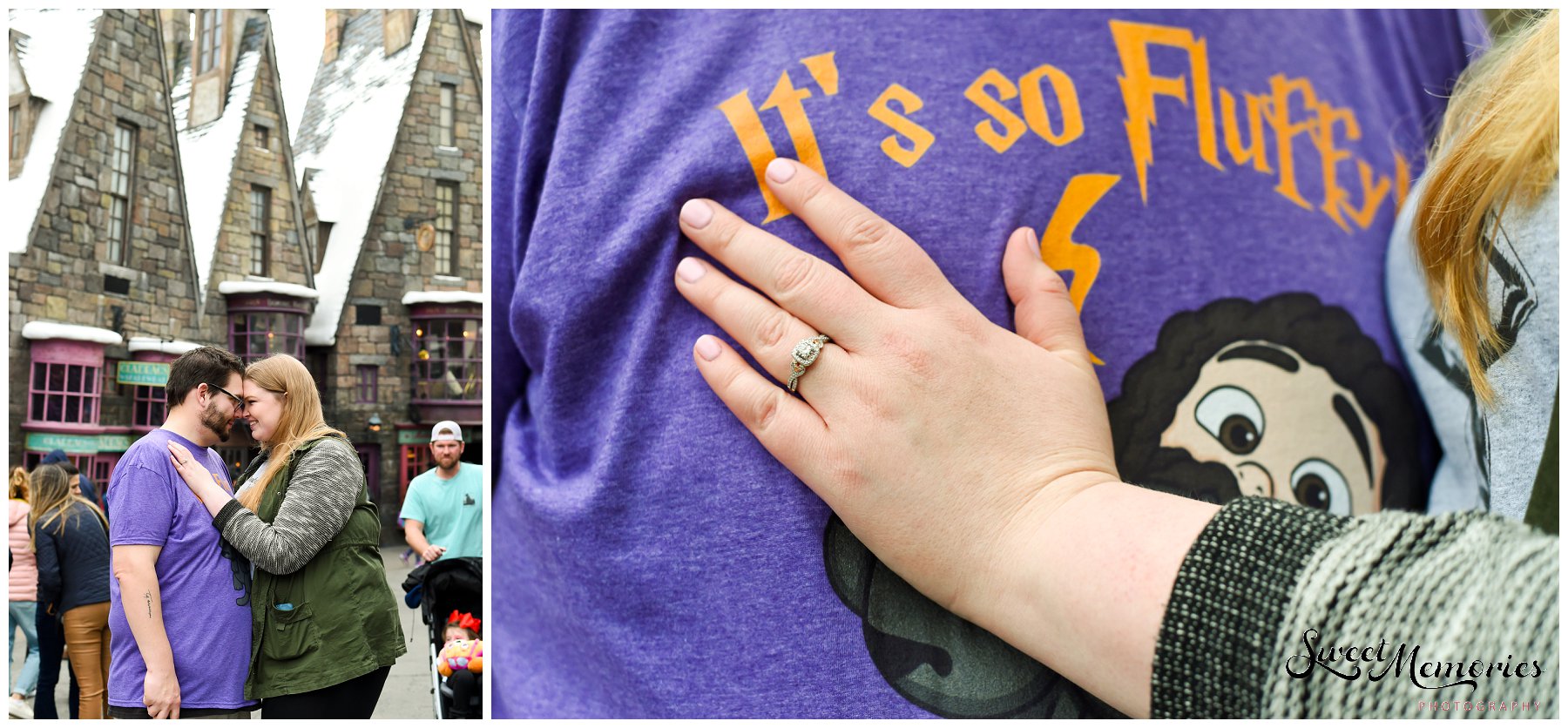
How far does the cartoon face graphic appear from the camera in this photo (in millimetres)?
1197

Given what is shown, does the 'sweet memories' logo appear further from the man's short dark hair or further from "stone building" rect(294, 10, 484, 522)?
the man's short dark hair

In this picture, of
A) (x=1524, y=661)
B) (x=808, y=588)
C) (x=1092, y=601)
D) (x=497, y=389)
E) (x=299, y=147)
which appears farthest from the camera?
(x=497, y=389)

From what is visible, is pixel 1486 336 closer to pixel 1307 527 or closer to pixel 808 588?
pixel 1307 527

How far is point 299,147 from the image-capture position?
1209mm

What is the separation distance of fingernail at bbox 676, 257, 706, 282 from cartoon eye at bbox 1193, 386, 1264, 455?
2.22 feet

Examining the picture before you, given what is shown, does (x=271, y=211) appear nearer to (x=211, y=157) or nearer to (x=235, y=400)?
(x=211, y=157)

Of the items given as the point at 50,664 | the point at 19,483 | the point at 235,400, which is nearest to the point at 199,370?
the point at 235,400

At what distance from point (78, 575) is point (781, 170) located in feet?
3.16

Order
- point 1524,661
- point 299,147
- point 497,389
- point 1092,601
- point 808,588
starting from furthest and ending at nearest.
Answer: point 497,389 → point 299,147 → point 808,588 → point 1092,601 → point 1524,661

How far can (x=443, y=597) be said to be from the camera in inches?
47.2

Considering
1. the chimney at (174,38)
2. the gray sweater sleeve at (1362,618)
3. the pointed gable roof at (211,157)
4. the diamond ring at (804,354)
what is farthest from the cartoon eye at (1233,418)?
the chimney at (174,38)

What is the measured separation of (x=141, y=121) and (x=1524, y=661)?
1.60 metres

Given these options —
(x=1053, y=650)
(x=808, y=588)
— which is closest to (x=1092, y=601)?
(x=1053, y=650)

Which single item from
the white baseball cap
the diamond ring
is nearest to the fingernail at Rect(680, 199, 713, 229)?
the diamond ring
